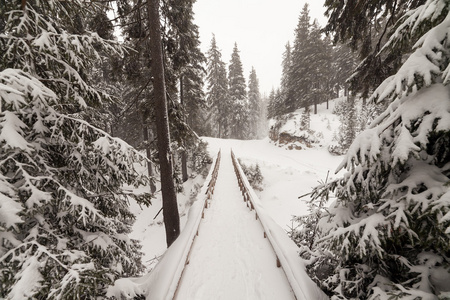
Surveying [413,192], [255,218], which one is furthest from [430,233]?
[255,218]

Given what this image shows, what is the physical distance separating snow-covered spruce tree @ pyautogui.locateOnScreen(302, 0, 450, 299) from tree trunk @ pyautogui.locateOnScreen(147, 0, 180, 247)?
4.99 m

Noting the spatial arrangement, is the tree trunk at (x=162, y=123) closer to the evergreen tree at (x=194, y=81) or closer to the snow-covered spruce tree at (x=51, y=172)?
the snow-covered spruce tree at (x=51, y=172)

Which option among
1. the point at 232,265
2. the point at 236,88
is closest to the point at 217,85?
the point at 236,88

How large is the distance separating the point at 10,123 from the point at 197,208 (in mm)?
6953

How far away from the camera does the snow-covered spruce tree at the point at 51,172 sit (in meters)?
2.17

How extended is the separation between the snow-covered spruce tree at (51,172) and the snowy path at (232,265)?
182 centimetres

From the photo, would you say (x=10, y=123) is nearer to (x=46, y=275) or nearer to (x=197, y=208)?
(x=46, y=275)

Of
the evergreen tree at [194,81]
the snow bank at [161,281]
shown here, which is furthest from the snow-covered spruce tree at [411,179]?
the evergreen tree at [194,81]

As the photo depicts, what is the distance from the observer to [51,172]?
308cm

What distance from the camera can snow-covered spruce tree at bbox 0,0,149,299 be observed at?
85.4 inches

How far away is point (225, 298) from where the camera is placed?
4.43 m

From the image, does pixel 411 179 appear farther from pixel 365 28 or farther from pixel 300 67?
pixel 300 67

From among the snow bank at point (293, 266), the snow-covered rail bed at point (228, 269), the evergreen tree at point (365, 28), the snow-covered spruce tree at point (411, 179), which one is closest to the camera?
the snow-covered spruce tree at point (411, 179)

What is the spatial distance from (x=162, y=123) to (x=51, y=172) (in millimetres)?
3353
